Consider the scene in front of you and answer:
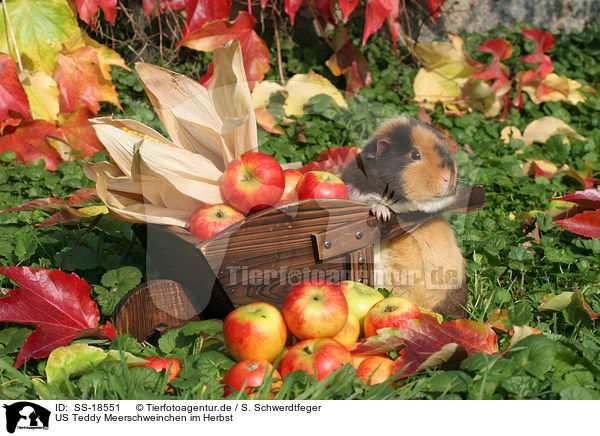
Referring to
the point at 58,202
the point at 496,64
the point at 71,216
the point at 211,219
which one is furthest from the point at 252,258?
the point at 496,64

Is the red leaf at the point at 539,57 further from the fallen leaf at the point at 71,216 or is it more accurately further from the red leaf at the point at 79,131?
the fallen leaf at the point at 71,216

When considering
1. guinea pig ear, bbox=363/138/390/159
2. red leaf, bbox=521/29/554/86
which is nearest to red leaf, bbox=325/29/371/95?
red leaf, bbox=521/29/554/86

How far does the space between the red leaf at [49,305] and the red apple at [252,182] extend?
1.98ft

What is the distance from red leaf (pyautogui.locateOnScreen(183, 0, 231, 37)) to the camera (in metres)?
3.17

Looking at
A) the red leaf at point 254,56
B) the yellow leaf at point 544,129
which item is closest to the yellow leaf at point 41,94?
the red leaf at point 254,56

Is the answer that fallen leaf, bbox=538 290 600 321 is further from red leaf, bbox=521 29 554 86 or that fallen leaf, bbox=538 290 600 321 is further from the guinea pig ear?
red leaf, bbox=521 29 554 86

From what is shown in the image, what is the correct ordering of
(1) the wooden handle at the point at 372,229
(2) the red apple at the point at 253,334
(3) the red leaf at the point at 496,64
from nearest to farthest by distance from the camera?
(2) the red apple at the point at 253,334 → (1) the wooden handle at the point at 372,229 → (3) the red leaf at the point at 496,64

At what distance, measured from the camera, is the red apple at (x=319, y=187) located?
1.93 m

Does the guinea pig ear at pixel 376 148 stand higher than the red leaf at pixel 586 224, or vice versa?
the guinea pig ear at pixel 376 148

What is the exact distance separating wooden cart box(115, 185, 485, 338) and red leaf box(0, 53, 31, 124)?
1358 millimetres

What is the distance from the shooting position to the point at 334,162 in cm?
247

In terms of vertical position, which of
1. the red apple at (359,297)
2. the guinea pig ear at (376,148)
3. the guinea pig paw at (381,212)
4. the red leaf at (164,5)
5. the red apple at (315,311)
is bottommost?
the red apple at (359,297)

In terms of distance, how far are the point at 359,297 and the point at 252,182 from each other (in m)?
0.55

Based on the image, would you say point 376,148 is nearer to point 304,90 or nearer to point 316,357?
point 316,357
